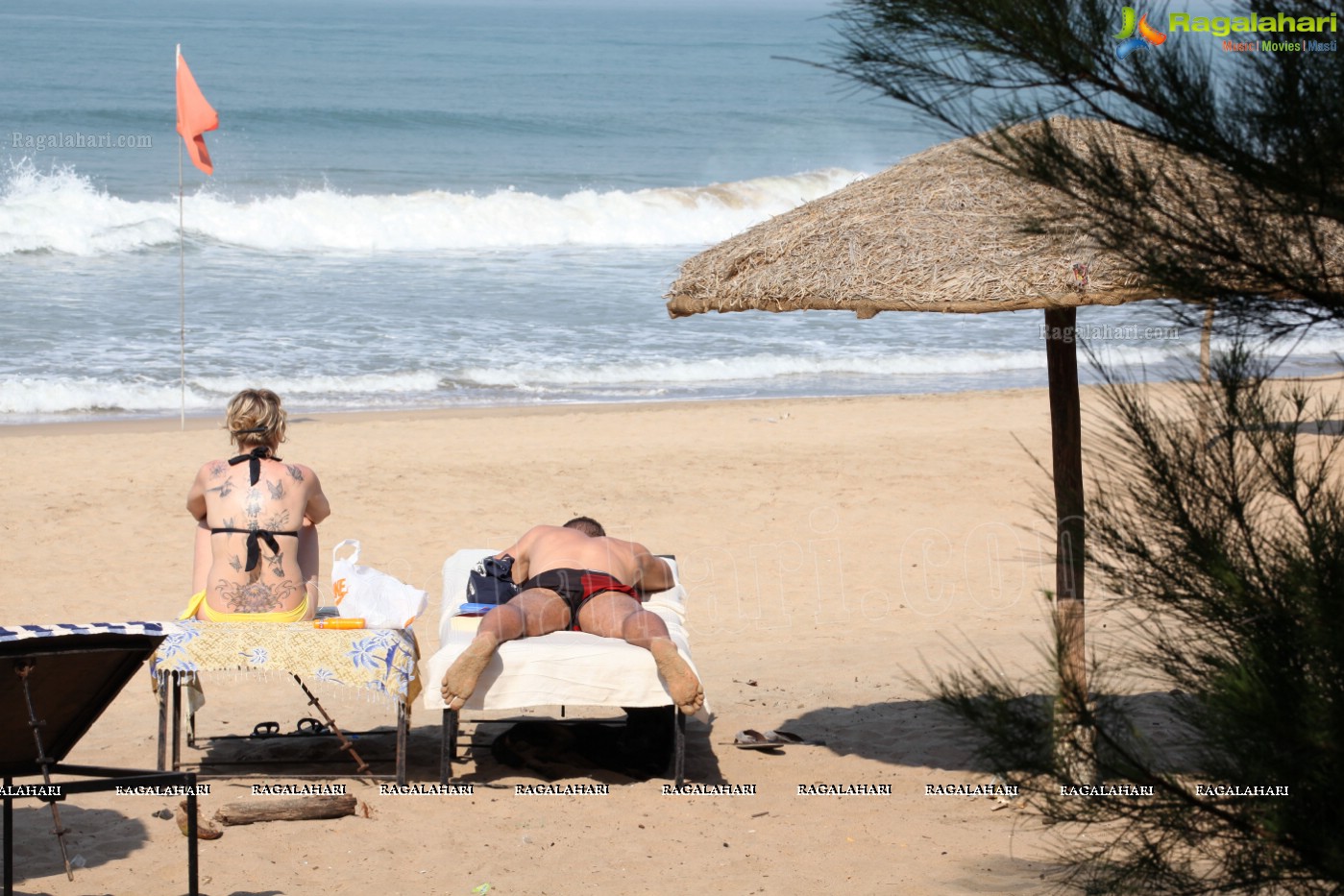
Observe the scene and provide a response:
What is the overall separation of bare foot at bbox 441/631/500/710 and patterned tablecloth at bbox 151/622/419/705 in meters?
0.18

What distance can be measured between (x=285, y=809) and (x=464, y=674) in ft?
2.30

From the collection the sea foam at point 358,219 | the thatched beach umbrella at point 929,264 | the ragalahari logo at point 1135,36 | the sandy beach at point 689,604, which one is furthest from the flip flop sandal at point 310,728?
the sea foam at point 358,219

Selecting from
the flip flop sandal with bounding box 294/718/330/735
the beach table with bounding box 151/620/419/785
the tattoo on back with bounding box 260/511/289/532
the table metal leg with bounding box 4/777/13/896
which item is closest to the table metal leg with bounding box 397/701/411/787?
the beach table with bounding box 151/620/419/785

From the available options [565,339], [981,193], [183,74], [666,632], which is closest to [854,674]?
[666,632]

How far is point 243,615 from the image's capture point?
487cm

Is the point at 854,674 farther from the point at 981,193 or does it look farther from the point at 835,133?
the point at 835,133

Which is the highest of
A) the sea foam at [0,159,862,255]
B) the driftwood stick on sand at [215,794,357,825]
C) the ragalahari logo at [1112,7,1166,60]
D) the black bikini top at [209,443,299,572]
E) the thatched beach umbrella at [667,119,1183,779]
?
the sea foam at [0,159,862,255]

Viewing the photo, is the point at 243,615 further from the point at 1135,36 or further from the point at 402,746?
the point at 1135,36

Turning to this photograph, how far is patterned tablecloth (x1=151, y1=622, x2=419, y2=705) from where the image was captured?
459 cm

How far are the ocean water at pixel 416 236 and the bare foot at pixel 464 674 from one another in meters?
2.17

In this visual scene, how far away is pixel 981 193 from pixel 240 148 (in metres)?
31.5

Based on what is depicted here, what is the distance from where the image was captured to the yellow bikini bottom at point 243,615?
4836mm

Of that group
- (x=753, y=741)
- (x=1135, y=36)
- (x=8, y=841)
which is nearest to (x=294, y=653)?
(x=8, y=841)

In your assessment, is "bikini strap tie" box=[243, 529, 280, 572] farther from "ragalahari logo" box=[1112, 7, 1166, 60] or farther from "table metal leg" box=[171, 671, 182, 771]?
"ragalahari logo" box=[1112, 7, 1166, 60]
